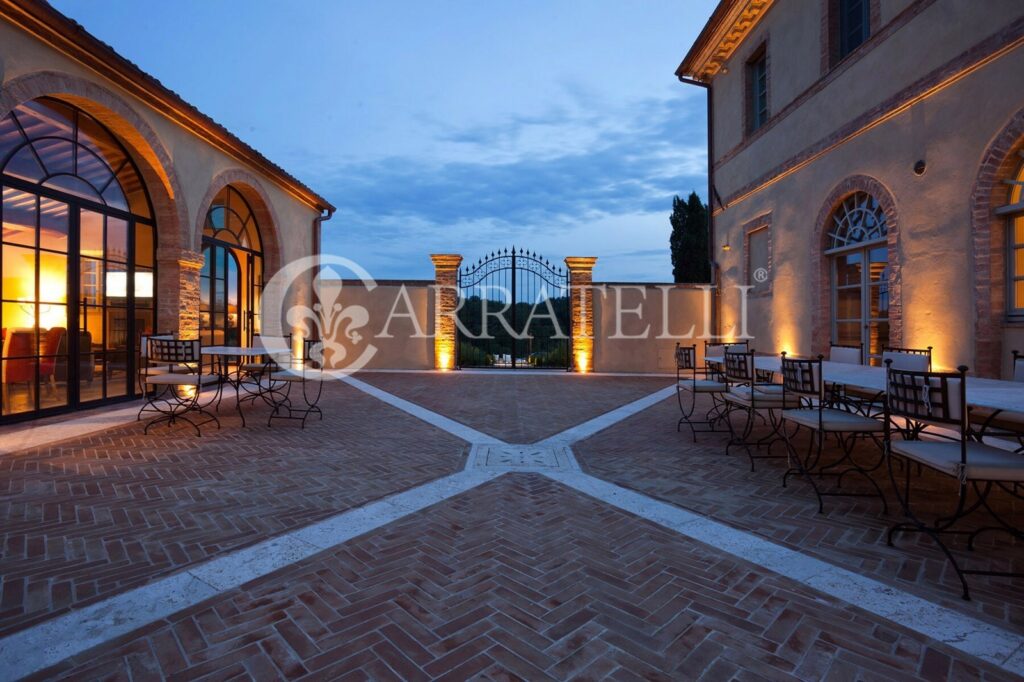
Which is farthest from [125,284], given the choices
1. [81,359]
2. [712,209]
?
[712,209]

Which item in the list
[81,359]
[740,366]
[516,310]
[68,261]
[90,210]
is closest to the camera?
[740,366]

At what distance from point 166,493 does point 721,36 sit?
12.3 meters

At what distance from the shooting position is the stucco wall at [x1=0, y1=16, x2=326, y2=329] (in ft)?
17.2

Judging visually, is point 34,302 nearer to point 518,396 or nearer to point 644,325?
point 518,396

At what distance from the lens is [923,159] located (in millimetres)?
5773

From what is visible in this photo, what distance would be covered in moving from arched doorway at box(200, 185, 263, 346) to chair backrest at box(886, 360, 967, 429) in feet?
32.5

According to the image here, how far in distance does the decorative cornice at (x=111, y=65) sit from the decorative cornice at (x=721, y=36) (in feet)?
31.5

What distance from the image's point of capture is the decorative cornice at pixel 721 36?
946cm

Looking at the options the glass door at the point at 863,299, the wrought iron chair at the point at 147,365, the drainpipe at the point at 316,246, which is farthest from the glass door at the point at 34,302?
the glass door at the point at 863,299

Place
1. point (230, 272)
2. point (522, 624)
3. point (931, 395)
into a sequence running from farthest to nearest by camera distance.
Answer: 1. point (230, 272)
2. point (931, 395)
3. point (522, 624)

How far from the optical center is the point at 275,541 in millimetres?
2789

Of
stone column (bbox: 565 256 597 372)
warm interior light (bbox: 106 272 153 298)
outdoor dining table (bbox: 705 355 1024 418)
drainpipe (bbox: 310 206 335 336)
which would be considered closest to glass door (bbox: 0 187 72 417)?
warm interior light (bbox: 106 272 153 298)

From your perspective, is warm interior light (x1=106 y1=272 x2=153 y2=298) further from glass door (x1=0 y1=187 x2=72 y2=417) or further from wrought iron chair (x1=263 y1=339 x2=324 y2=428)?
wrought iron chair (x1=263 y1=339 x2=324 y2=428)

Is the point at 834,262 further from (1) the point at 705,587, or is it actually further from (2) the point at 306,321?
(2) the point at 306,321
